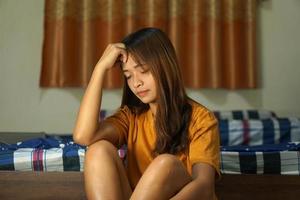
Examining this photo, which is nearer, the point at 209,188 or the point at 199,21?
the point at 209,188

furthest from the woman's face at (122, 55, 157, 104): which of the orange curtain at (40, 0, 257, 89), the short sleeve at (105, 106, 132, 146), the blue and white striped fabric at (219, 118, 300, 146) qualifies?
A: the orange curtain at (40, 0, 257, 89)

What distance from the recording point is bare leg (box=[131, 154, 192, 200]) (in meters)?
1.00

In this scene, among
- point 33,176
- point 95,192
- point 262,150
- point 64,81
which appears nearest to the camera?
point 95,192

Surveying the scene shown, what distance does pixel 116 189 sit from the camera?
107 centimetres

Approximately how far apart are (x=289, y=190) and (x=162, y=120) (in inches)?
19.5

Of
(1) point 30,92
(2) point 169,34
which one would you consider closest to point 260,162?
A: (2) point 169,34

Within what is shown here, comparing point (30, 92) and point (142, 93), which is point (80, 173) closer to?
point (142, 93)

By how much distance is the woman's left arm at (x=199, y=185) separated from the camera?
102cm

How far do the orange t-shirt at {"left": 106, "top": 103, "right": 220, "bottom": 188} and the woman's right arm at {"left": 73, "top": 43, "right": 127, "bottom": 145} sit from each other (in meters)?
0.07

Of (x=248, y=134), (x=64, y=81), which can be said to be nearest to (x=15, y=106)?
(x=64, y=81)

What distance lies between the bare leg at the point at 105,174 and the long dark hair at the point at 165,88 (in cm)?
14

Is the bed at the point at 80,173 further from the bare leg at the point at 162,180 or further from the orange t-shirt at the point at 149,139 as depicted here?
the bare leg at the point at 162,180

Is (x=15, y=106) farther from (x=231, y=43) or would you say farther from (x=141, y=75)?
(x=141, y=75)

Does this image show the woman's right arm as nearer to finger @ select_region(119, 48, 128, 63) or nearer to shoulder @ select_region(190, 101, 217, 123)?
finger @ select_region(119, 48, 128, 63)
